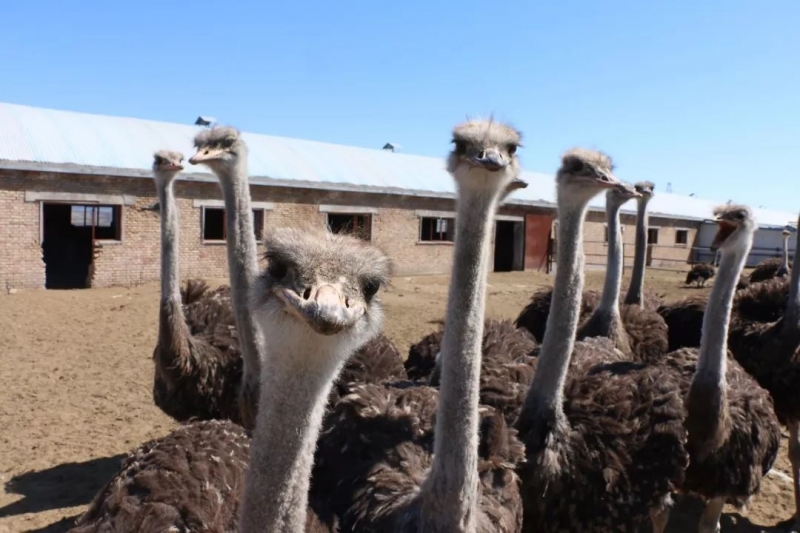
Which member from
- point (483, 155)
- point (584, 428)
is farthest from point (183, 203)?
point (483, 155)

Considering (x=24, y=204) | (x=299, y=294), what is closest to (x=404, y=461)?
(x=299, y=294)

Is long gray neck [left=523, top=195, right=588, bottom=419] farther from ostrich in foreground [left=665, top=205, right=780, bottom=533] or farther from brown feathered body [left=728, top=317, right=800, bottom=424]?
brown feathered body [left=728, top=317, right=800, bottom=424]

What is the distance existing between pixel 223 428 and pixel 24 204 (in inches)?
466

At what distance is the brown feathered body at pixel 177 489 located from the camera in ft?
7.89

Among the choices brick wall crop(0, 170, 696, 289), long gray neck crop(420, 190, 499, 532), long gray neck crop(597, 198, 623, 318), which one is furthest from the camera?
brick wall crop(0, 170, 696, 289)

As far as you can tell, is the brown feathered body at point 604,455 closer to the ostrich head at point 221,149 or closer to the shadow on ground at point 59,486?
the ostrich head at point 221,149

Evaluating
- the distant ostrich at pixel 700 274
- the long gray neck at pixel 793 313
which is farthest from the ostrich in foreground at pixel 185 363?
the distant ostrich at pixel 700 274

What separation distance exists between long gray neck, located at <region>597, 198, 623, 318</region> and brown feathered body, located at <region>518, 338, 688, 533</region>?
4.35 feet

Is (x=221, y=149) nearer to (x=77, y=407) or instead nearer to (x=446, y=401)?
(x=446, y=401)

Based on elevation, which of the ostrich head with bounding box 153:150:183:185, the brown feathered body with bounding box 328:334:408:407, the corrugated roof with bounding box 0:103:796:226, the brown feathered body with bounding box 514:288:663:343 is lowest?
the brown feathered body with bounding box 328:334:408:407

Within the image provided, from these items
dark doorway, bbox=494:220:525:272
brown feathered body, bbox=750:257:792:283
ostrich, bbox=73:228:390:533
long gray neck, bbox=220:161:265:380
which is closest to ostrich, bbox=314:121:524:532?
ostrich, bbox=73:228:390:533

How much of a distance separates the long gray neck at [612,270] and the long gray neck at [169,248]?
110 inches

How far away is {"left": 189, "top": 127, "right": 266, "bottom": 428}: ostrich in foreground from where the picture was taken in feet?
12.5

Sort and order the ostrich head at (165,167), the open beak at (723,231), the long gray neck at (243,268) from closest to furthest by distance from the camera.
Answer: the long gray neck at (243,268) → the open beak at (723,231) → the ostrich head at (165,167)
